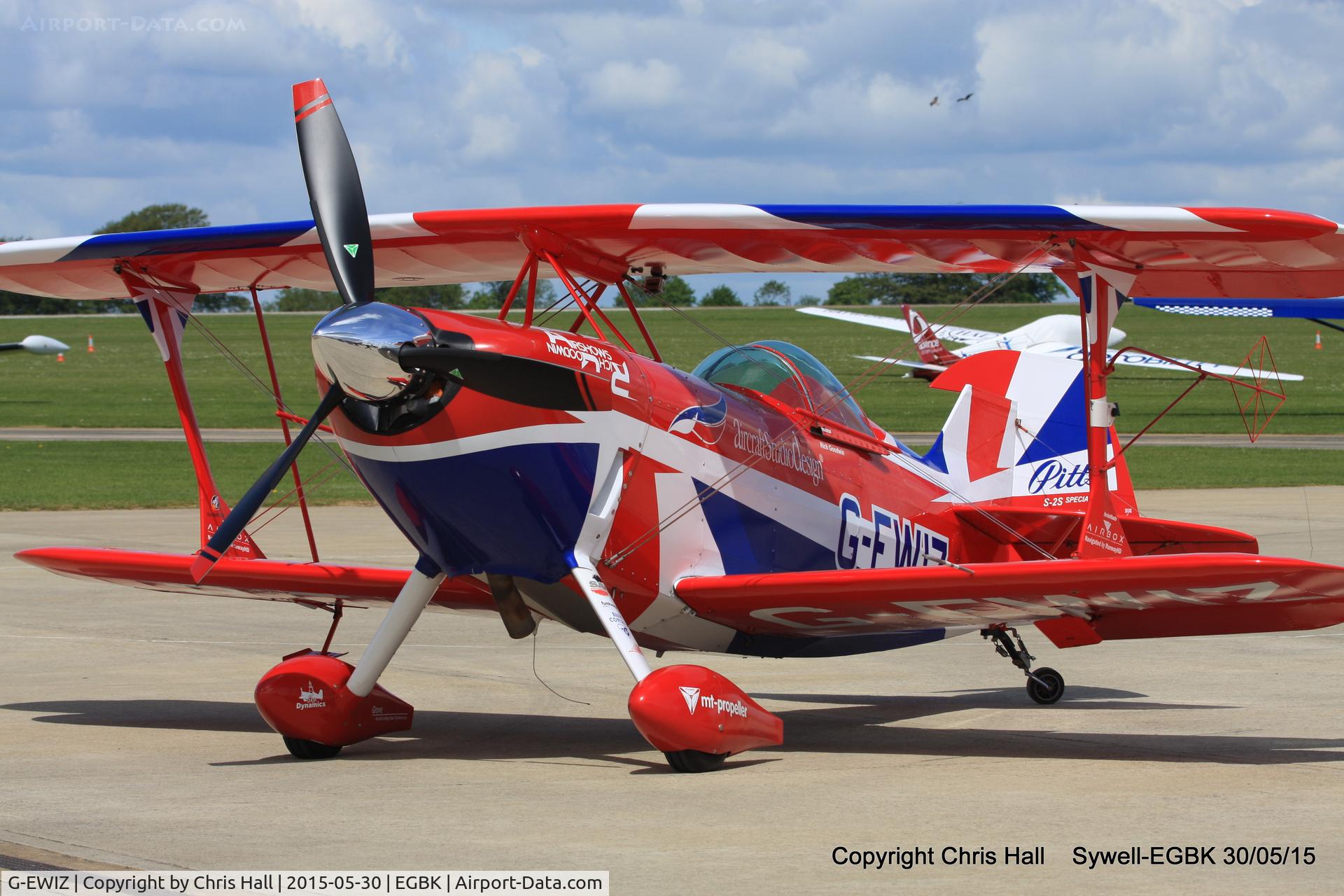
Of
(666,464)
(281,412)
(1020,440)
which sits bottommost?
(1020,440)

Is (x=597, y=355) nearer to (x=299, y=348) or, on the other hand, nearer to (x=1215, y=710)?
(x=1215, y=710)

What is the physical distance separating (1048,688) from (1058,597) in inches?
98.0

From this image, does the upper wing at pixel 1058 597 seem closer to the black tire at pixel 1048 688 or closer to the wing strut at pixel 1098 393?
the wing strut at pixel 1098 393

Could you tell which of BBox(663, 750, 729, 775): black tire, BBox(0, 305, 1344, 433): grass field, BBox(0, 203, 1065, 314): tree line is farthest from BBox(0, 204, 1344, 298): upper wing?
BBox(0, 203, 1065, 314): tree line

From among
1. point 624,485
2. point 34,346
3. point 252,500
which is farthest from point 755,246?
point 34,346

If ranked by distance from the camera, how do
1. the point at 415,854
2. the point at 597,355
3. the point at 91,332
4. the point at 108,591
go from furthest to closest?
the point at 91,332
the point at 108,591
the point at 597,355
the point at 415,854

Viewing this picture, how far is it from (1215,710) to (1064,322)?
45.7 m

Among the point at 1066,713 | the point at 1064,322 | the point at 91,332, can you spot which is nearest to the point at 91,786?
the point at 1066,713

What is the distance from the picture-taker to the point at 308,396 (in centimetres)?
5438

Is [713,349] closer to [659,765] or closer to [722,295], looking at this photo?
[722,295]

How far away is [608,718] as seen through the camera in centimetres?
982

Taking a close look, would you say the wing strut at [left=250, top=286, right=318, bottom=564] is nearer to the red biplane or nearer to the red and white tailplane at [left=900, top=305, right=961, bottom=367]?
the red biplane

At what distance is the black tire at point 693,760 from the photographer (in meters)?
7.76

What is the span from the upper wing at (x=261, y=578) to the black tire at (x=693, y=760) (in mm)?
1899
